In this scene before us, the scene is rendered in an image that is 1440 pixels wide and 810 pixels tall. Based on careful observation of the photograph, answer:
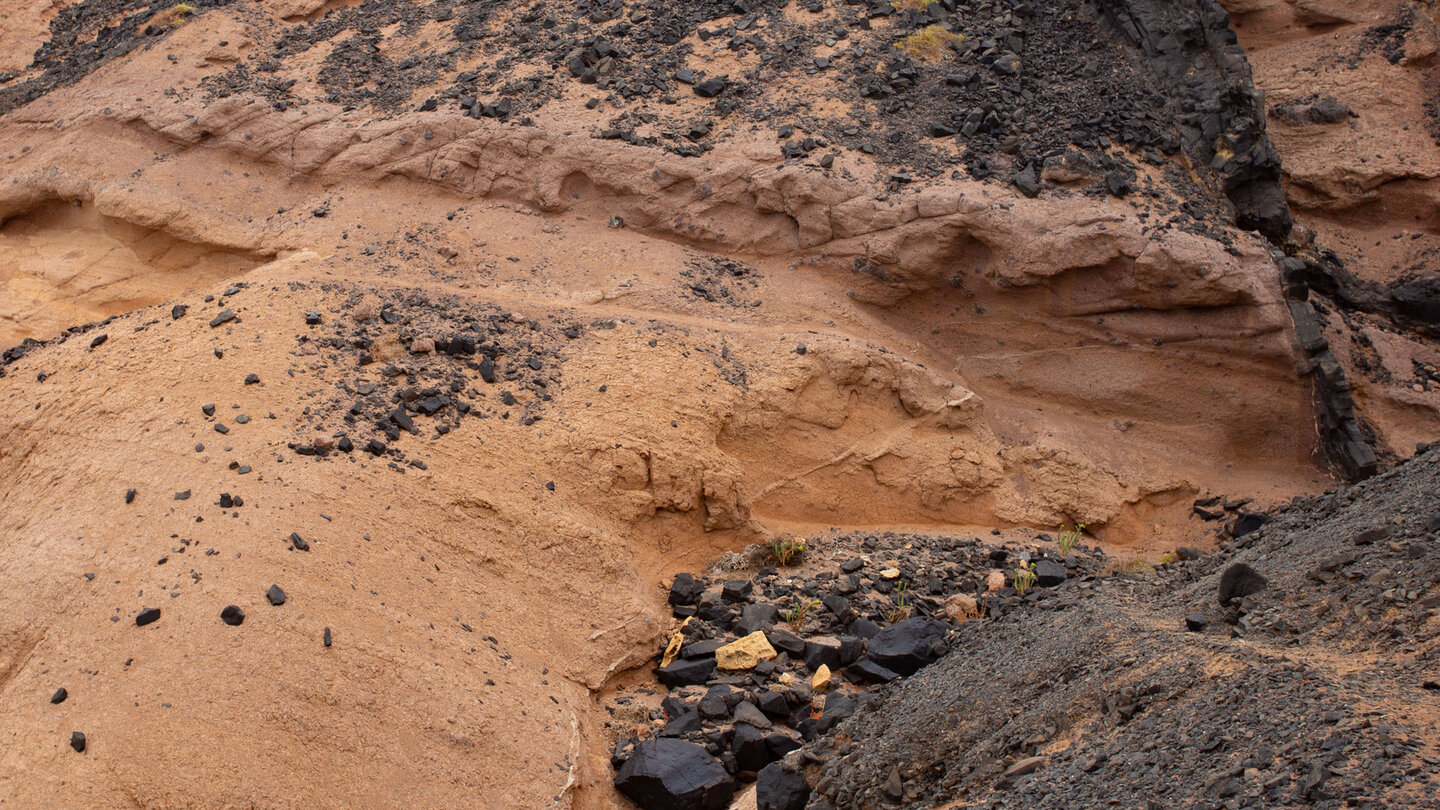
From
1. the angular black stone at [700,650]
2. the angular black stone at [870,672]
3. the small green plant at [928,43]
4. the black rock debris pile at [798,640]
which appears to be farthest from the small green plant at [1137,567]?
the small green plant at [928,43]

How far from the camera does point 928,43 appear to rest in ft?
30.2

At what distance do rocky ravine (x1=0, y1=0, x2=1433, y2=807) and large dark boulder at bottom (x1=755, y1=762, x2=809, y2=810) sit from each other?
0.72 m

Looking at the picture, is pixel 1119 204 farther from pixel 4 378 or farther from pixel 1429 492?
pixel 4 378

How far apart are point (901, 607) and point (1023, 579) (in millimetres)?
888

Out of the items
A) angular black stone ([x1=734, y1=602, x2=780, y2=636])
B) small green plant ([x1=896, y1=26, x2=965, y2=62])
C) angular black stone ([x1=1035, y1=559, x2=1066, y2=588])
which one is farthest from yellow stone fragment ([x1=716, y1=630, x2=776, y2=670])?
small green plant ([x1=896, y1=26, x2=965, y2=62])

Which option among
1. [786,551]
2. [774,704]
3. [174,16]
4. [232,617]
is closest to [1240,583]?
[774,704]

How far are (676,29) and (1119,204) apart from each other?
156 inches

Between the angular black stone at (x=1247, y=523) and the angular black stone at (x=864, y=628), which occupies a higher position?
the angular black stone at (x=864, y=628)

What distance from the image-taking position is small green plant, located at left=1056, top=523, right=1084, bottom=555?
7.41 m

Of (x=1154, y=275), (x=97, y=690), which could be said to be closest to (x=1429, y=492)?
(x=1154, y=275)

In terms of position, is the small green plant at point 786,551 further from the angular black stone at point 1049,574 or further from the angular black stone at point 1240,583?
the angular black stone at point 1240,583

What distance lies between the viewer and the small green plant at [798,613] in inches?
242

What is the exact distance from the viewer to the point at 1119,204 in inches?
322

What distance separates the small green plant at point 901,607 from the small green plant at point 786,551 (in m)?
0.66
